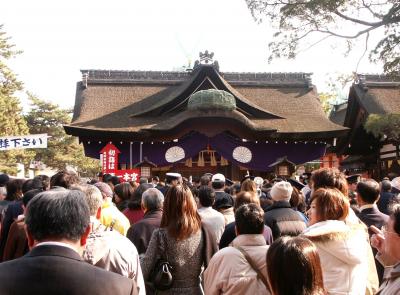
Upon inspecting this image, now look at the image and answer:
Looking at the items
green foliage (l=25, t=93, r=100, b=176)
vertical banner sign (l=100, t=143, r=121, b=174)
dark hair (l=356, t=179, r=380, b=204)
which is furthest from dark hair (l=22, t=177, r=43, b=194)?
green foliage (l=25, t=93, r=100, b=176)

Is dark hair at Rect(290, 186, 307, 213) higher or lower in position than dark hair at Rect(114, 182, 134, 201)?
lower

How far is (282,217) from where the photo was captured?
4191mm

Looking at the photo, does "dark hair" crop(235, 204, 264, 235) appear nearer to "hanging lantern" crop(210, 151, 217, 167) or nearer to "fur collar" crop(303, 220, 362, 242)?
"fur collar" crop(303, 220, 362, 242)

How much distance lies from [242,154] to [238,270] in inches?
576

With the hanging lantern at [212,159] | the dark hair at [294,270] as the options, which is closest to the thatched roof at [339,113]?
the hanging lantern at [212,159]

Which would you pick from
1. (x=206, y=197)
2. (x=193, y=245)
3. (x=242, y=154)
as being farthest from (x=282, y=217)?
(x=242, y=154)

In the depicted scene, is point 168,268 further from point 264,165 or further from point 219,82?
point 219,82

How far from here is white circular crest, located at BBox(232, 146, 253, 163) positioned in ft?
57.3

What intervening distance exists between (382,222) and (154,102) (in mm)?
16368

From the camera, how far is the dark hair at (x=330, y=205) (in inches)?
125

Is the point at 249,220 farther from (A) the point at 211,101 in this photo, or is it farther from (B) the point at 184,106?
(B) the point at 184,106

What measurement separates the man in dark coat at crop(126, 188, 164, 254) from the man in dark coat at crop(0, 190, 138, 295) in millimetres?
1929

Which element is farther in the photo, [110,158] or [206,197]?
[110,158]

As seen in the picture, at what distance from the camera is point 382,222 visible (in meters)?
4.25
